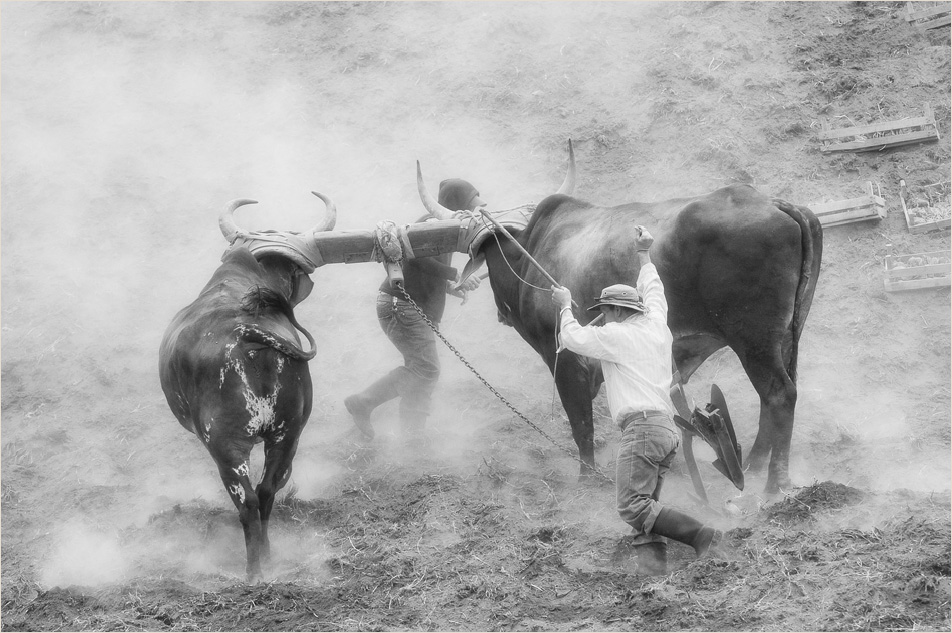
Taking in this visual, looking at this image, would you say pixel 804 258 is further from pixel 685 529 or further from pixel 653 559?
pixel 653 559

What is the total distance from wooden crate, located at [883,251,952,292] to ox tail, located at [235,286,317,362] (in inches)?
204

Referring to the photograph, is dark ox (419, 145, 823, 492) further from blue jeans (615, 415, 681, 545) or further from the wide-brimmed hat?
blue jeans (615, 415, 681, 545)

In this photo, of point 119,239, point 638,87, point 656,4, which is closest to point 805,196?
point 638,87

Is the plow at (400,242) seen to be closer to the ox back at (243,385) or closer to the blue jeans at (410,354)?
the ox back at (243,385)

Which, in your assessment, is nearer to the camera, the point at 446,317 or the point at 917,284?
the point at 917,284

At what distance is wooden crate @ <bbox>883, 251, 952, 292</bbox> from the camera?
27.9ft

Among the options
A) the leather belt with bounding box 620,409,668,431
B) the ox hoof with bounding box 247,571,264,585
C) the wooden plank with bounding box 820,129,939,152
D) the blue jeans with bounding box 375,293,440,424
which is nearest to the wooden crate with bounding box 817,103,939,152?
the wooden plank with bounding box 820,129,939,152

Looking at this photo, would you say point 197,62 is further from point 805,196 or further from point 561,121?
point 805,196

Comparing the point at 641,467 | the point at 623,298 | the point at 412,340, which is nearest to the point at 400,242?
the point at 412,340

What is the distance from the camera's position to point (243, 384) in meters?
6.02

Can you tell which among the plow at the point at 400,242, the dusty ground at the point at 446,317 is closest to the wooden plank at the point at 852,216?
the dusty ground at the point at 446,317

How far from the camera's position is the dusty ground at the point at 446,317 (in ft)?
17.6

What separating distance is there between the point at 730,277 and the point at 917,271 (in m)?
3.49

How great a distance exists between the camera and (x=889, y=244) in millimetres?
9117
